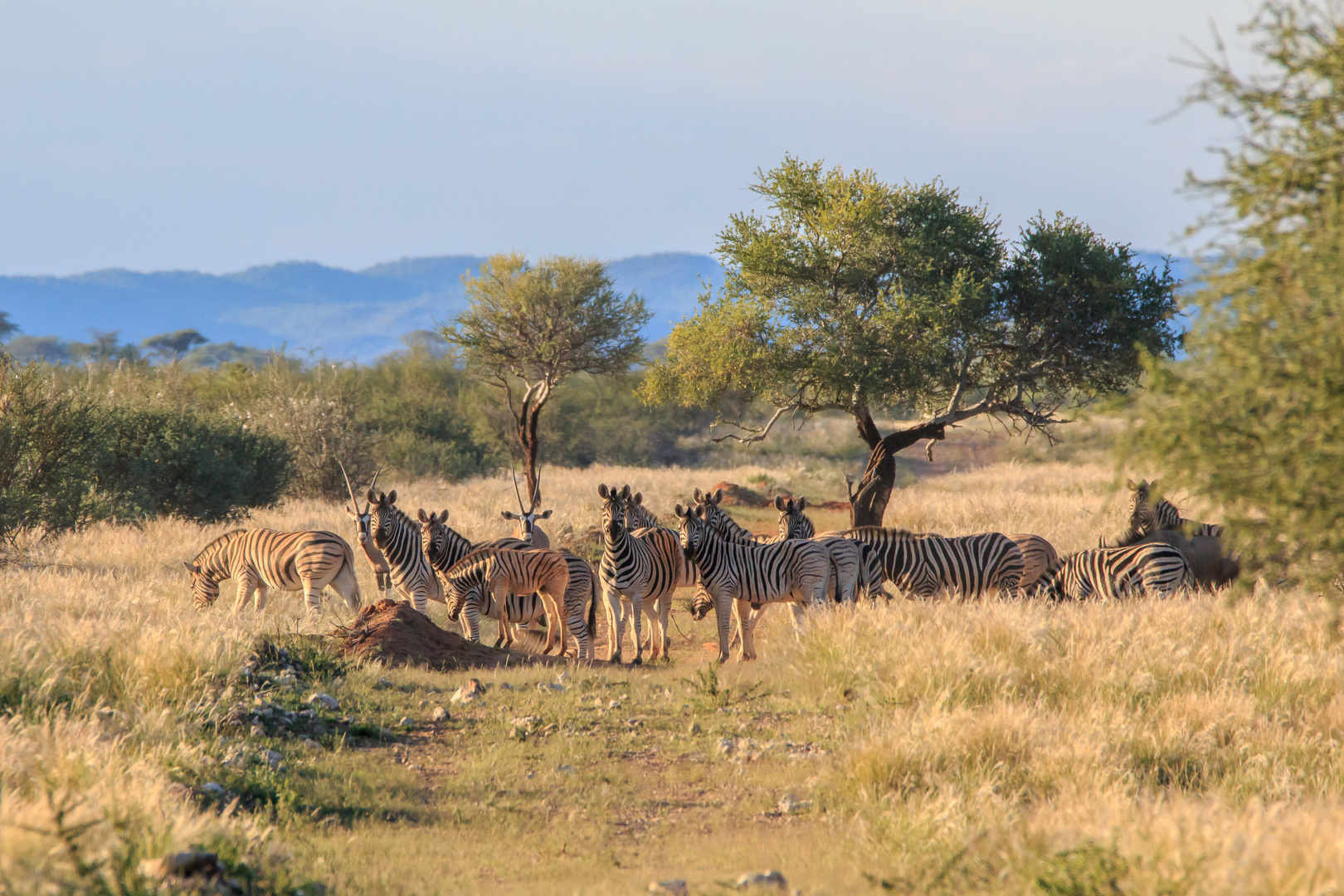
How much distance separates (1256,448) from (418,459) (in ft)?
111

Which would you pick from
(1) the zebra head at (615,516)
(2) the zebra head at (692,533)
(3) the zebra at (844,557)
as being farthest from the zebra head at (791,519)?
(1) the zebra head at (615,516)

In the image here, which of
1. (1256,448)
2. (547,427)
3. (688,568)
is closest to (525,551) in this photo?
(688,568)

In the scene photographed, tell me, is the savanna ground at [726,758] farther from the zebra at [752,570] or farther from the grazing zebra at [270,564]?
the grazing zebra at [270,564]

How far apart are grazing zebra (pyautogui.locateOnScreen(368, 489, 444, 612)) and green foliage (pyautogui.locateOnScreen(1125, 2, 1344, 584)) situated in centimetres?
982

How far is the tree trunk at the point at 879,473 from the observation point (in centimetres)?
2006

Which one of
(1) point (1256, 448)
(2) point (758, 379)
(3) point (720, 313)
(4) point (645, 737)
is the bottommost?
(4) point (645, 737)

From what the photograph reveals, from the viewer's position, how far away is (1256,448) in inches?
213

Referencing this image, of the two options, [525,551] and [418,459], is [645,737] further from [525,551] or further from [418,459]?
[418,459]

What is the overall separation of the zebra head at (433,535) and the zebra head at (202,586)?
8.87 feet

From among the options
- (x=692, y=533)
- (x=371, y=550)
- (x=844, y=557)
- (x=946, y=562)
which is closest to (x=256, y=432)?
(x=371, y=550)

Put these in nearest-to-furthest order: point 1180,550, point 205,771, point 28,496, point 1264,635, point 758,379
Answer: point 205,771 → point 1264,635 → point 1180,550 → point 28,496 → point 758,379

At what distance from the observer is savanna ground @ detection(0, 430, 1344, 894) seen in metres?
4.84

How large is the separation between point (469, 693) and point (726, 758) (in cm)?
272

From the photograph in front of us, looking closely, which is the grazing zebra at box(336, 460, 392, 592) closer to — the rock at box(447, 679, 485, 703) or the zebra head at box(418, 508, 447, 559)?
the zebra head at box(418, 508, 447, 559)
